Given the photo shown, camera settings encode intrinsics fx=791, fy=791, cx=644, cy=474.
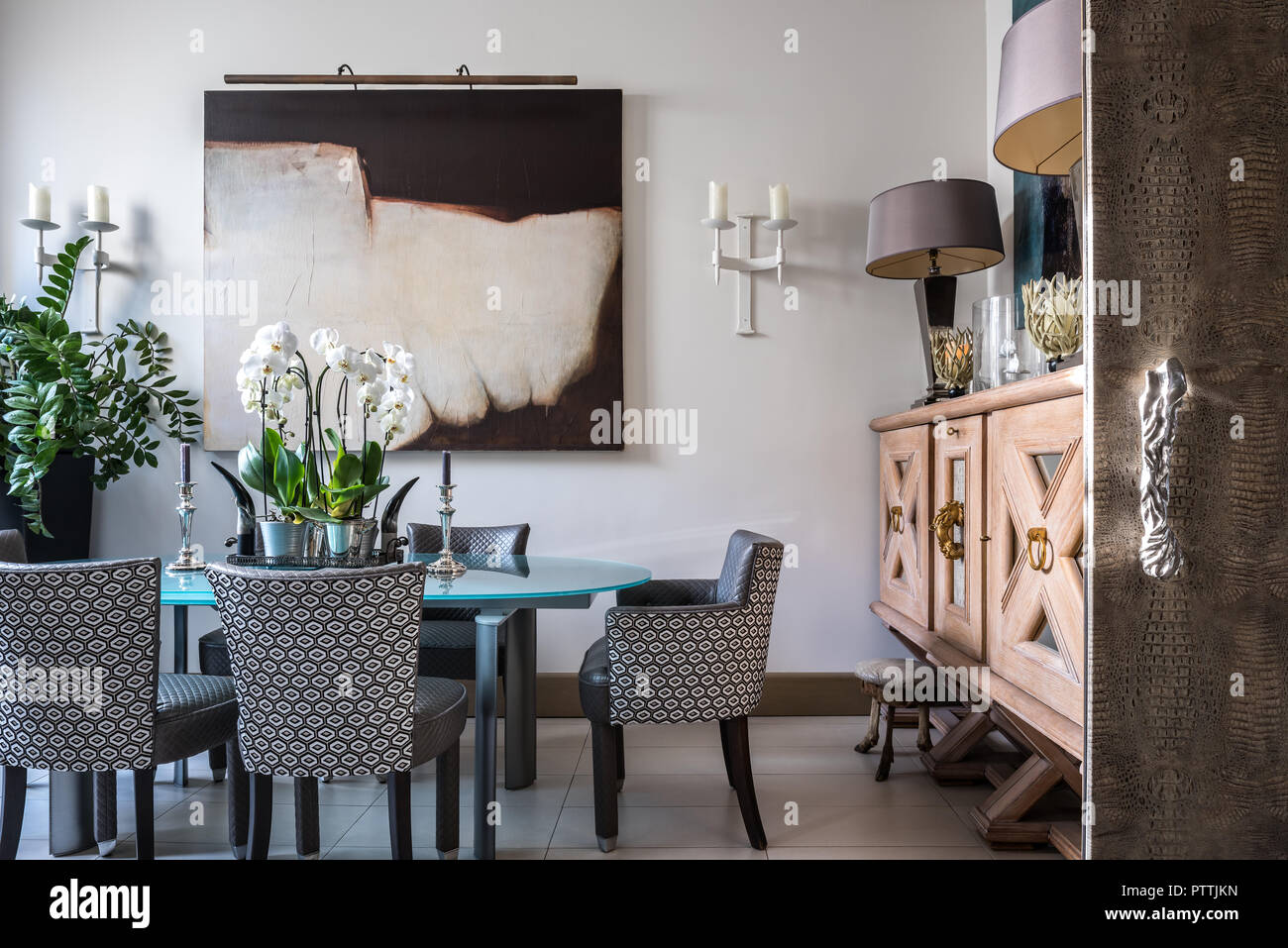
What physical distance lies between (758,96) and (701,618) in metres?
2.53

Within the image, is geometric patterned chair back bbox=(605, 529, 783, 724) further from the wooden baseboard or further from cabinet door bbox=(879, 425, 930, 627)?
the wooden baseboard

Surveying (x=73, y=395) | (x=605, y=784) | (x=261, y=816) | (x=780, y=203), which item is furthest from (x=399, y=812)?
(x=780, y=203)

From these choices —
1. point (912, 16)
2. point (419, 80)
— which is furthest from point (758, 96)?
point (419, 80)

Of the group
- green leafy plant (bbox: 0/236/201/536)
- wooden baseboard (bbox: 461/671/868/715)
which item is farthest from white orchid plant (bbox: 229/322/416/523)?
wooden baseboard (bbox: 461/671/868/715)

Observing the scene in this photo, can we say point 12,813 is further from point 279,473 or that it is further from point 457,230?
point 457,230

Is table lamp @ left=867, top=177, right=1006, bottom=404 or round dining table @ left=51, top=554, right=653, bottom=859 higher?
table lamp @ left=867, top=177, right=1006, bottom=404

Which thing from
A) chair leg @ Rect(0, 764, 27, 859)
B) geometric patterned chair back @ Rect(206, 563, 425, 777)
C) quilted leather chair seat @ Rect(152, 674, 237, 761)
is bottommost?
chair leg @ Rect(0, 764, 27, 859)

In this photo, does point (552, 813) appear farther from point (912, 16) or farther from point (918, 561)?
point (912, 16)

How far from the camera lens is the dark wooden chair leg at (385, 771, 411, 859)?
74.3 inches

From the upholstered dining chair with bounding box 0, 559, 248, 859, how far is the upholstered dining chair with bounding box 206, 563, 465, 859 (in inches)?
10.3

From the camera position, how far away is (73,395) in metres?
3.09

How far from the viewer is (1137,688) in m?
1.35

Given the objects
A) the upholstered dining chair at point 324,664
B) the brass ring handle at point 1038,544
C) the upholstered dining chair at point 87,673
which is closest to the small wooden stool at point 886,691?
the brass ring handle at point 1038,544

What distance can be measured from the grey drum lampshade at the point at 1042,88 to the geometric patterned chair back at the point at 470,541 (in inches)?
81.4
